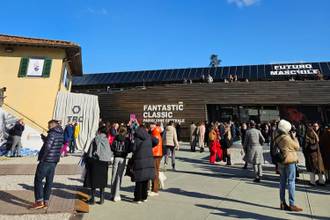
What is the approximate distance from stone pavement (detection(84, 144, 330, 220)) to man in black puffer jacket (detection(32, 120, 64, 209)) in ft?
3.09

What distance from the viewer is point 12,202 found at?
568 cm

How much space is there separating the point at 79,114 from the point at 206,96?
Result: 30.0 ft

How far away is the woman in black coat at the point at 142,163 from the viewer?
567 centimetres

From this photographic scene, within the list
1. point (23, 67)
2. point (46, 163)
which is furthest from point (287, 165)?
point (23, 67)

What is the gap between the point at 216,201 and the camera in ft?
19.5

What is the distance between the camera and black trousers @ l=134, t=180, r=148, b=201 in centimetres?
581

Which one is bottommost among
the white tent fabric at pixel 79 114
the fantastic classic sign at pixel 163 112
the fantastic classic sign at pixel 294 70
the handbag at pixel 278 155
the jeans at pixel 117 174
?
the jeans at pixel 117 174

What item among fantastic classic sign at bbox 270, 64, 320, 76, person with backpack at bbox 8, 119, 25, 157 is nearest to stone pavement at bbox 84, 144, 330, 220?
person with backpack at bbox 8, 119, 25, 157

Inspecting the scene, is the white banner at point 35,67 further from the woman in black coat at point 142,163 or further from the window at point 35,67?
the woman in black coat at point 142,163

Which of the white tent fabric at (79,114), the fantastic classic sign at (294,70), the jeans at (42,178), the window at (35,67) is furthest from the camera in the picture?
the fantastic classic sign at (294,70)

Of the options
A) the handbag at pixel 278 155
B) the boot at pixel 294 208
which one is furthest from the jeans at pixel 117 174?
the boot at pixel 294 208

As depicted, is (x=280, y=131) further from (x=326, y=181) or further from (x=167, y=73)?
(x=167, y=73)

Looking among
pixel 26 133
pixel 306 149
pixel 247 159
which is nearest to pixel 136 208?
pixel 247 159

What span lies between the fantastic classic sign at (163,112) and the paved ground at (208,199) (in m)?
11.9
